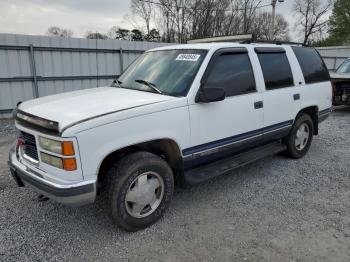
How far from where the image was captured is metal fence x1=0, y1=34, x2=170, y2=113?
8797mm

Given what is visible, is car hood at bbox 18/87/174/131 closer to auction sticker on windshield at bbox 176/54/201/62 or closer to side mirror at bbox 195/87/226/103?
side mirror at bbox 195/87/226/103

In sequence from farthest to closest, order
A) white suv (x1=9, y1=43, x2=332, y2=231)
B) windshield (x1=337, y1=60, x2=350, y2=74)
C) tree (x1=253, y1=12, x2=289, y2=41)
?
tree (x1=253, y1=12, x2=289, y2=41) → windshield (x1=337, y1=60, x2=350, y2=74) → white suv (x1=9, y1=43, x2=332, y2=231)

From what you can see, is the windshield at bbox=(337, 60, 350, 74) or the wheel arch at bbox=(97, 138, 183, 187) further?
the windshield at bbox=(337, 60, 350, 74)

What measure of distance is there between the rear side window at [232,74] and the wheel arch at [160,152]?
Result: 83cm

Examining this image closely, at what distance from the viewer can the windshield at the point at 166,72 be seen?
3.53 metres

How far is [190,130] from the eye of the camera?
11.3ft

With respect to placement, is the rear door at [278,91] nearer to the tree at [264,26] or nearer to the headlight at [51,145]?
the headlight at [51,145]

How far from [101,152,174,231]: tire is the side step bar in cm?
33

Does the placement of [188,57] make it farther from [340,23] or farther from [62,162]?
[340,23]

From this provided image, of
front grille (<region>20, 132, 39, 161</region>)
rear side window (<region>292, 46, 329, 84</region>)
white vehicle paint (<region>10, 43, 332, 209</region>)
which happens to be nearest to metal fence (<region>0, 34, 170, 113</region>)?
white vehicle paint (<region>10, 43, 332, 209</region>)

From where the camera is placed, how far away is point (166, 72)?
12.4ft

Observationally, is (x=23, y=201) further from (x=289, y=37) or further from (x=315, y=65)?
(x=289, y=37)

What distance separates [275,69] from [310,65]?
117 centimetres

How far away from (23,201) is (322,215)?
3.63 metres
